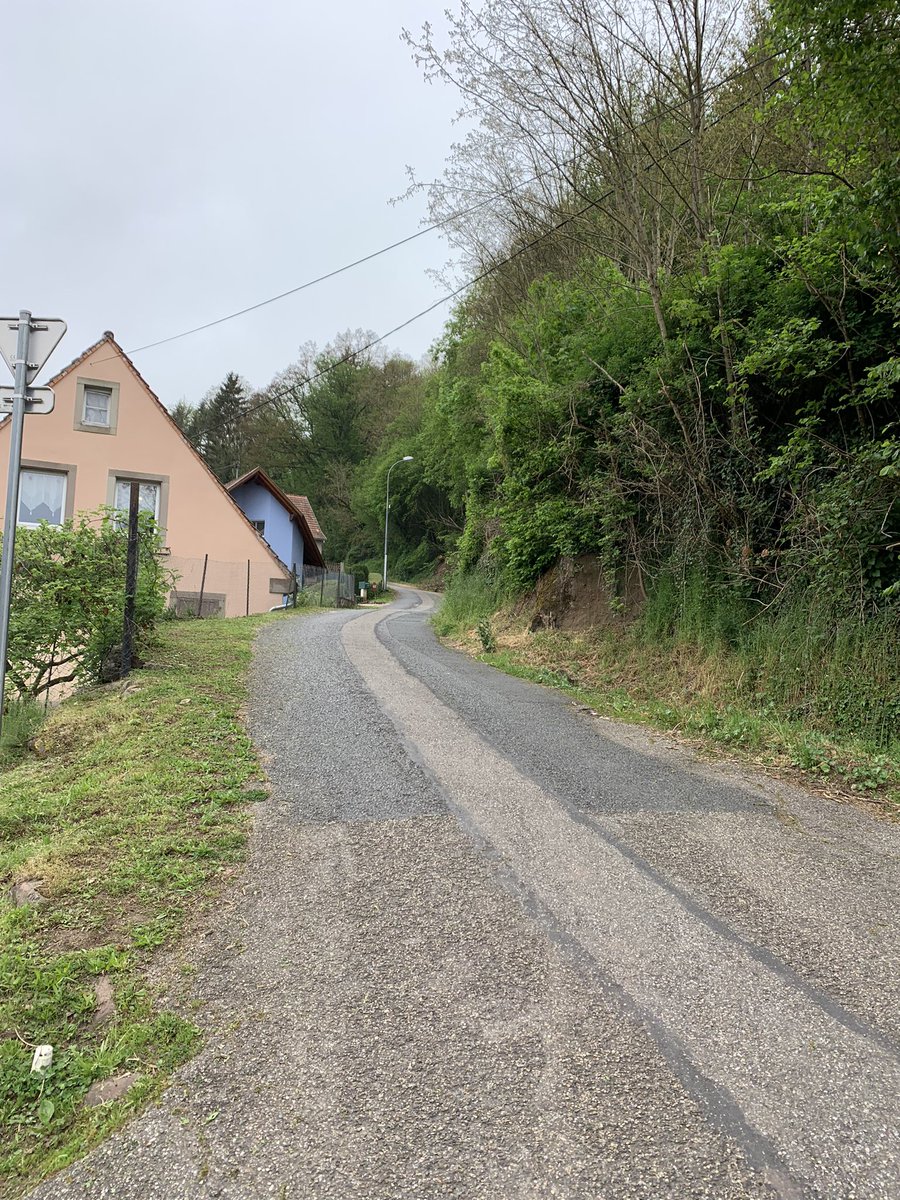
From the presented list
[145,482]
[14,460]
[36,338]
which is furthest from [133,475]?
[14,460]

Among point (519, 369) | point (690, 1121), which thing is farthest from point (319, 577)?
point (690, 1121)

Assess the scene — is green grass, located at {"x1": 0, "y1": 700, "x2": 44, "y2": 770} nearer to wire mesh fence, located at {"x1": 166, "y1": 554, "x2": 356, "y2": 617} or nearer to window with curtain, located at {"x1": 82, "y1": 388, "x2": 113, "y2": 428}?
wire mesh fence, located at {"x1": 166, "y1": 554, "x2": 356, "y2": 617}

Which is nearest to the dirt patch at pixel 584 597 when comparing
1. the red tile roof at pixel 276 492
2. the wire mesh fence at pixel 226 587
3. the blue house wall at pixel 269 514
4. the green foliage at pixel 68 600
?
the green foliage at pixel 68 600

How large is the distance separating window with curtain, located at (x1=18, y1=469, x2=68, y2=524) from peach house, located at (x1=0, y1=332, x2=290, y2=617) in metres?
0.02

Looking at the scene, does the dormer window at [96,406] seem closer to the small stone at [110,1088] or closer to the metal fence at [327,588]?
the metal fence at [327,588]

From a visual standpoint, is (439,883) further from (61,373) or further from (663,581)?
(61,373)

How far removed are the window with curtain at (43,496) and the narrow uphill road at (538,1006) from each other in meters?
18.1

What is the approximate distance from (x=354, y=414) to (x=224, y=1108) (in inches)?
2320

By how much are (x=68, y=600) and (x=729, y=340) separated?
26.5ft

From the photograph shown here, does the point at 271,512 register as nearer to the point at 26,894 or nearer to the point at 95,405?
the point at 95,405

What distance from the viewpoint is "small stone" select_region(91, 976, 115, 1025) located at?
247 centimetres

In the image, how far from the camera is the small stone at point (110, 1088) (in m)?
2.13

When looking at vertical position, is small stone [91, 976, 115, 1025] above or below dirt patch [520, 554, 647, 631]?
below

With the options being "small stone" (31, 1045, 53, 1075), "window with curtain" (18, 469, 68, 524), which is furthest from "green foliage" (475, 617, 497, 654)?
"window with curtain" (18, 469, 68, 524)
